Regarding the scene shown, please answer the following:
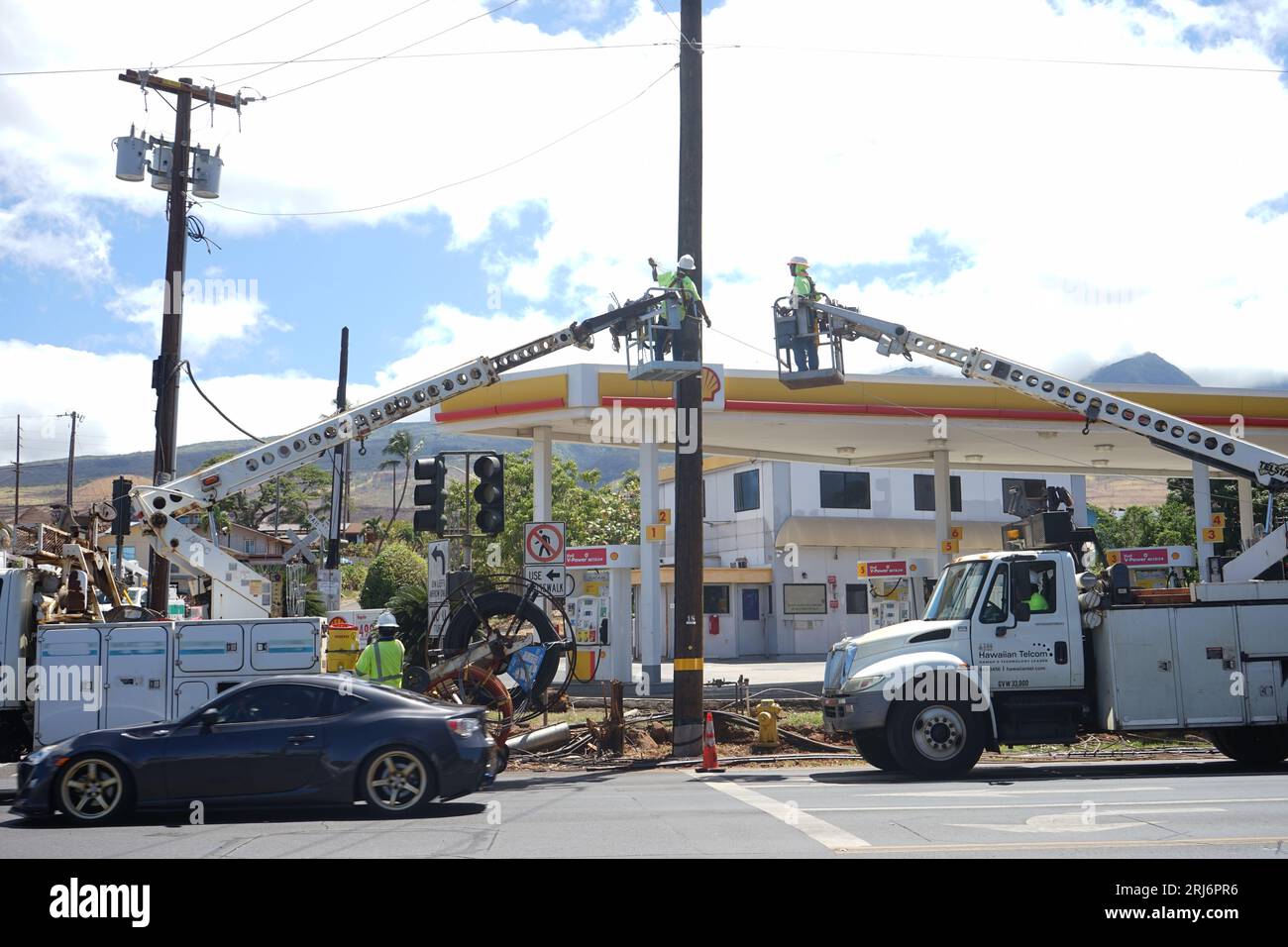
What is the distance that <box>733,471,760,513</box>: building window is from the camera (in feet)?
156

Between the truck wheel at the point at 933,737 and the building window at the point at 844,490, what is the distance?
108 feet

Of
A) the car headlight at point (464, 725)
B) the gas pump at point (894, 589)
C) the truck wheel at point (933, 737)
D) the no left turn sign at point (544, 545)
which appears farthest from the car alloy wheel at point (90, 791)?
the gas pump at point (894, 589)

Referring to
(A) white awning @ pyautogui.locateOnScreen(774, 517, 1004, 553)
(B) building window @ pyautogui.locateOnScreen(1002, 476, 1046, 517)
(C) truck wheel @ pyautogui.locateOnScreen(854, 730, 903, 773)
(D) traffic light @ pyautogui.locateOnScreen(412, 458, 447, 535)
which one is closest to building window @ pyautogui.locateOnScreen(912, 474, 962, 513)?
(A) white awning @ pyautogui.locateOnScreen(774, 517, 1004, 553)

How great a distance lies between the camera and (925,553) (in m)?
48.5

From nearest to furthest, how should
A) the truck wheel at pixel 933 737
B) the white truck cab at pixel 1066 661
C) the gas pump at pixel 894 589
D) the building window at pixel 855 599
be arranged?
the truck wheel at pixel 933 737, the white truck cab at pixel 1066 661, the gas pump at pixel 894 589, the building window at pixel 855 599

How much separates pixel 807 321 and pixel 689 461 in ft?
9.30

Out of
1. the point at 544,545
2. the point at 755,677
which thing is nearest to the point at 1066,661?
the point at 544,545

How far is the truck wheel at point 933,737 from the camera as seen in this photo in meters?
14.4

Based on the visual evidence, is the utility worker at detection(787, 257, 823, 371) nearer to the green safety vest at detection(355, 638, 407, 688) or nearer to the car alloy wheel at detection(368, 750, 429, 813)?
the green safety vest at detection(355, 638, 407, 688)

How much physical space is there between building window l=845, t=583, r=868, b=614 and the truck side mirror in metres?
33.1

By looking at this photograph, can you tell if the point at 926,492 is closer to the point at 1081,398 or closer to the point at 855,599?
the point at 855,599

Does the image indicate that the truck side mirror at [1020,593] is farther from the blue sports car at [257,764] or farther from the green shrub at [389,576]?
the green shrub at [389,576]
